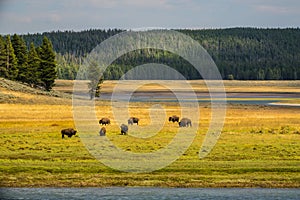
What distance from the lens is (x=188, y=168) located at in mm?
31172

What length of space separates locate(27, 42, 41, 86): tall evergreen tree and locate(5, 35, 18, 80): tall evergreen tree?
2.10 meters

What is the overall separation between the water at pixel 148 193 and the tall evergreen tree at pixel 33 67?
64.8m

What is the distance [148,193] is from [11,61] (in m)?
69.2

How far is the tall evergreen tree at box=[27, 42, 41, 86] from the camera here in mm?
91250

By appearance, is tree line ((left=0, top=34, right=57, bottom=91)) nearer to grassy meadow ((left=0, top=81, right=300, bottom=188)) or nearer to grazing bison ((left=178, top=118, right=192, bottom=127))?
grassy meadow ((left=0, top=81, right=300, bottom=188))

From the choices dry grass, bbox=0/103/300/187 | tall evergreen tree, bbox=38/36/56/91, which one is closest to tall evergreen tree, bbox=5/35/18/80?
tall evergreen tree, bbox=38/36/56/91

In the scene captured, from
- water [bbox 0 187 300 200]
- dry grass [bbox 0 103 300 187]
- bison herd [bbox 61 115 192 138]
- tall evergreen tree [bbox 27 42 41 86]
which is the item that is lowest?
water [bbox 0 187 300 200]

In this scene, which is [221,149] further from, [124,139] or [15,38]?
[15,38]

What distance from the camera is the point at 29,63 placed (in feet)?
305

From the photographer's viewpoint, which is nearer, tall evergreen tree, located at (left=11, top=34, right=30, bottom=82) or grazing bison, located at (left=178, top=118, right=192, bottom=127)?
grazing bison, located at (left=178, top=118, right=192, bottom=127)

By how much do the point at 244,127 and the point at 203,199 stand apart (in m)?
24.5

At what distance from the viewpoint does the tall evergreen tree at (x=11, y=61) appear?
296ft

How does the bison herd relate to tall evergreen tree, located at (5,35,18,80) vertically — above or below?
below

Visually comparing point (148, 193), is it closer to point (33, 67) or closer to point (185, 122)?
point (185, 122)
